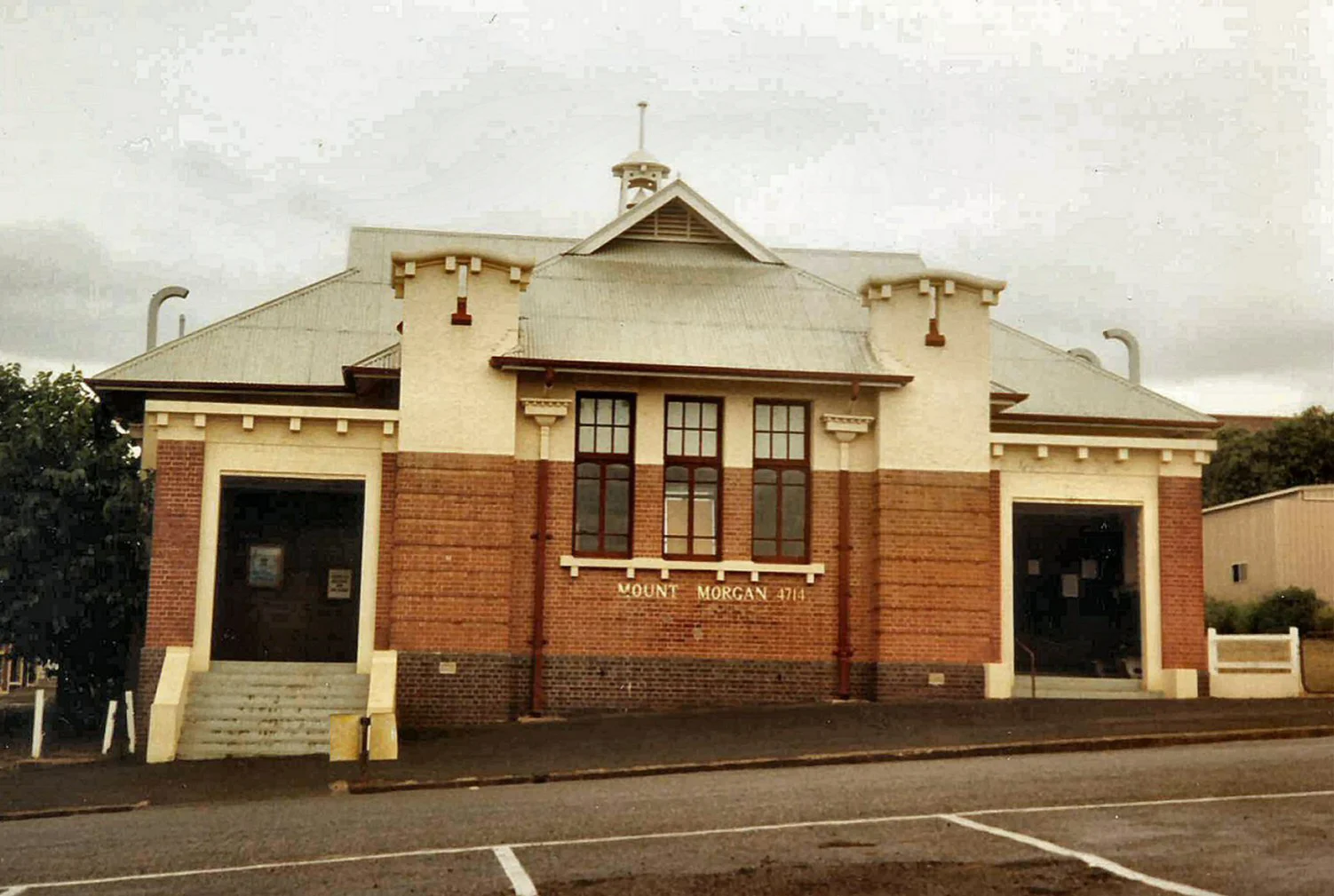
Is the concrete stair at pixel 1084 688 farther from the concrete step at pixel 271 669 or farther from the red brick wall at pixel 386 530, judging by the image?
the concrete step at pixel 271 669

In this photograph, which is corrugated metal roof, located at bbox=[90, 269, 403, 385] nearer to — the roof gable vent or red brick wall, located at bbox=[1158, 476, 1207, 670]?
the roof gable vent

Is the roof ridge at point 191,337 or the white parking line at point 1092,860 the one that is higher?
the roof ridge at point 191,337

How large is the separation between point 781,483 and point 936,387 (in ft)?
9.64

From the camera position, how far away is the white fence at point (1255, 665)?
79.9ft

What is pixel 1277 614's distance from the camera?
3206cm

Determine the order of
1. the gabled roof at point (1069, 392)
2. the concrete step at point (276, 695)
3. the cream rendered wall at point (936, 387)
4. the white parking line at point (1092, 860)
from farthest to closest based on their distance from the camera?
the gabled roof at point (1069, 392) → the cream rendered wall at point (936, 387) → the concrete step at point (276, 695) → the white parking line at point (1092, 860)

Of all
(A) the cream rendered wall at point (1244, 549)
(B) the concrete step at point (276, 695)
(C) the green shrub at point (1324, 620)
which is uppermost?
(A) the cream rendered wall at point (1244, 549)

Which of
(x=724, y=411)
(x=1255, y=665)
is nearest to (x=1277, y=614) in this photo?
(x=1255, y=665)

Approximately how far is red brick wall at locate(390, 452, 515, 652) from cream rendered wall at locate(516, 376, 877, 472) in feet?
3.48

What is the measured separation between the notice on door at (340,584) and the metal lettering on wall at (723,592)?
674 cm

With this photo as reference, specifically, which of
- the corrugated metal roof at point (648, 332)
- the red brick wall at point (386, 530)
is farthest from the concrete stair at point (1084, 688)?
the red brick wall at point (386, 530)

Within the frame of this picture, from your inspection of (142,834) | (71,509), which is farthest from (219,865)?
(71,509)

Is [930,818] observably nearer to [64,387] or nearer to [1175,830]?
[1175,830]

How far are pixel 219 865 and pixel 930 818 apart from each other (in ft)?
19.2
